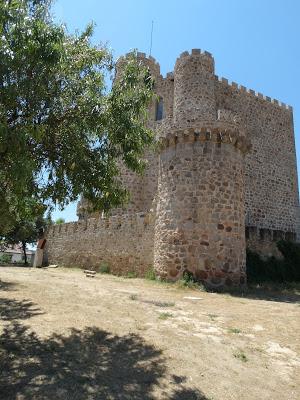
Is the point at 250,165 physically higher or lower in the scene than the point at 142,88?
higher

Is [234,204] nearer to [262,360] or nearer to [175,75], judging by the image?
[262,360]

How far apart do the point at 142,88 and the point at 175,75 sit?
18.5 m

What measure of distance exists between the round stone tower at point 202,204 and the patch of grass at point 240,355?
248 inches

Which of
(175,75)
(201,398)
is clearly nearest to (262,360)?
(201,398)

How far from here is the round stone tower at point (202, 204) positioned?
13.1m

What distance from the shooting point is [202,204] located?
13.4 metres

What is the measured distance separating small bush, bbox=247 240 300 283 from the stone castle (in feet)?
1.65

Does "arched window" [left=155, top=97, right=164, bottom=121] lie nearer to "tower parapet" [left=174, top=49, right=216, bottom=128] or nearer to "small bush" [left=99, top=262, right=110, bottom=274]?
"tower parapet" [left=174, top=49, right=216, bottom=128]

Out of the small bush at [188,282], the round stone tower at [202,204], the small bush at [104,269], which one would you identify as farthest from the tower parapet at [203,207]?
the small bush at [104,269]

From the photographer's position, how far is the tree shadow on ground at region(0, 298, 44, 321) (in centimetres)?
761

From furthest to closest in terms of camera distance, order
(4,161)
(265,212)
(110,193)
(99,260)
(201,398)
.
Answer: (265,212), (99,260), (110,193), (4,161), (201,398)

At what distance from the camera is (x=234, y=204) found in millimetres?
13766

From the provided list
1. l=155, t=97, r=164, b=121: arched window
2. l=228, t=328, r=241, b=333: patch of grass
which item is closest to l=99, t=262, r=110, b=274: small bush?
l=228, t=328, r=241, b=333: patch of grass

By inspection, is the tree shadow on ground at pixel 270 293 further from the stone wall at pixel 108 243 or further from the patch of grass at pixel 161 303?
the stone wall at pixel 108 243
